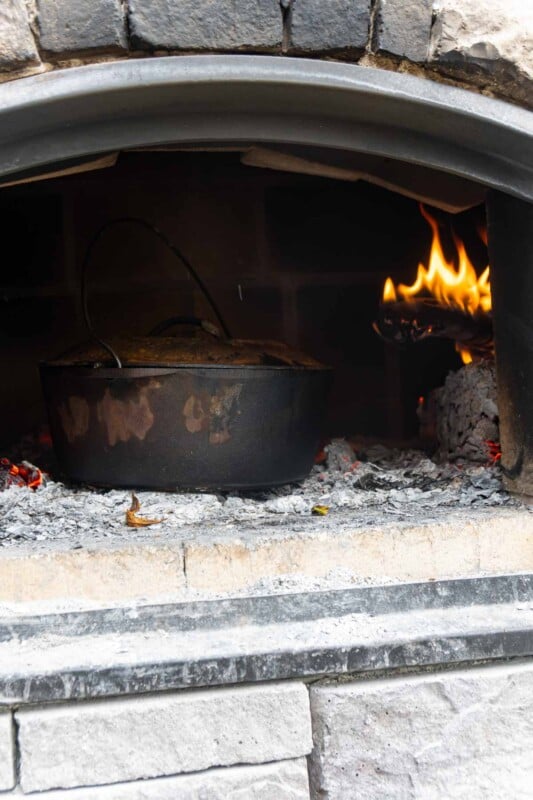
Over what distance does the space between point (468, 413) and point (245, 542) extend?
86cm

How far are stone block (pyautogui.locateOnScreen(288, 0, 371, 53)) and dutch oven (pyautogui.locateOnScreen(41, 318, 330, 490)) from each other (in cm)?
69

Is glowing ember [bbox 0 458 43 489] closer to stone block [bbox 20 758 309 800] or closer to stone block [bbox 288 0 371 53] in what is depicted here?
stone block [bbox 20 758 309 800]

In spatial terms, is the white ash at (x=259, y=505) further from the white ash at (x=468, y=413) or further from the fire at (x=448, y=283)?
the fire at (x=448, y=283)

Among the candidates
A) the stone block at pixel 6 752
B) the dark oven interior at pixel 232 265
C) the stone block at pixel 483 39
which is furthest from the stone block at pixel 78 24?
the stone block at pixel 6 752

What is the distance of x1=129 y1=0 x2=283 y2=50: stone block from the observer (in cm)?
152

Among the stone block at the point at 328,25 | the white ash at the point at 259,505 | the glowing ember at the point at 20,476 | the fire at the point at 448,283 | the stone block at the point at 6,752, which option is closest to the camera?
the stone block at the point at 6,752

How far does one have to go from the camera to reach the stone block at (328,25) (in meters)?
1.58

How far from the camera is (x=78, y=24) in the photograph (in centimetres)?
151

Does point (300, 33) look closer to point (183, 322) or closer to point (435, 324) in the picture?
point (183, 322)

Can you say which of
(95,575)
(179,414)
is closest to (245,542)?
(95,575)

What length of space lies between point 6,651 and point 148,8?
1136mm

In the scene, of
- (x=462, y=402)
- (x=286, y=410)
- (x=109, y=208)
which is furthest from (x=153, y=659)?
(x=109, y=208)

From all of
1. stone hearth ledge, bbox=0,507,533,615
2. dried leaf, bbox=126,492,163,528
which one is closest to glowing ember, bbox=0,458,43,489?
dried leaf, bbox=126,492,163,528

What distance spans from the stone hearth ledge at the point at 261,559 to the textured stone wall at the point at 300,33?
863 millimetres
